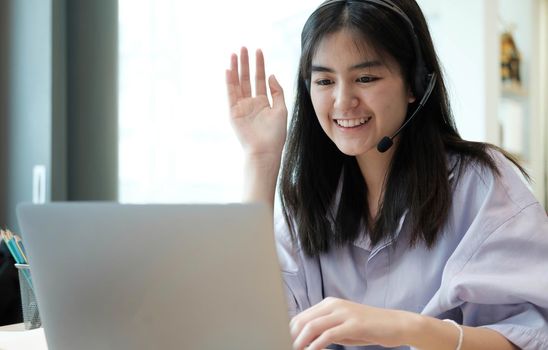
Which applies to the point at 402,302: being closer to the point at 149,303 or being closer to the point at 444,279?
the point at 444,279

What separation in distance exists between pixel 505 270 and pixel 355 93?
424 millimetres

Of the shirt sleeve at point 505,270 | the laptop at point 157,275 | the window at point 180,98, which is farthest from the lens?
the window at point 180,98

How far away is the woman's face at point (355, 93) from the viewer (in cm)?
121

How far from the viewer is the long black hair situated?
120cm

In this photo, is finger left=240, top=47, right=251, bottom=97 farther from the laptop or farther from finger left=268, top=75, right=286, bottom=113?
the laptop

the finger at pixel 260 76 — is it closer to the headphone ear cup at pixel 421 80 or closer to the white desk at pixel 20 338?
the headphone ear cup at pixel 421 80

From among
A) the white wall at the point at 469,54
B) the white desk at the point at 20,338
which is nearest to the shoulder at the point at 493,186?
the white desk at the point at 20,338

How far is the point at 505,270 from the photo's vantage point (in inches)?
41.0

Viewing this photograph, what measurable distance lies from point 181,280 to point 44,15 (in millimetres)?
1812

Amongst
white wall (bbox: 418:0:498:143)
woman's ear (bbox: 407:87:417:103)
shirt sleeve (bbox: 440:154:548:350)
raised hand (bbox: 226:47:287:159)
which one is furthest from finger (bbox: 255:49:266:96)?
white wall (bbox: 418:0:498:143)

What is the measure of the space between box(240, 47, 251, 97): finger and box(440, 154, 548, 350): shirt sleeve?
61 centimetres

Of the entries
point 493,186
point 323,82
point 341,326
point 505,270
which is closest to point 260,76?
point 323,82

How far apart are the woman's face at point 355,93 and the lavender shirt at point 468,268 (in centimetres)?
18

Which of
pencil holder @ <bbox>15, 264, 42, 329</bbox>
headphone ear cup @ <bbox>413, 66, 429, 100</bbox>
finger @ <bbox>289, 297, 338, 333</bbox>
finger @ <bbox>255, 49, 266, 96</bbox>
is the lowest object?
pencil holder @ <bbox>15, 264, 42, 329</bbox>
